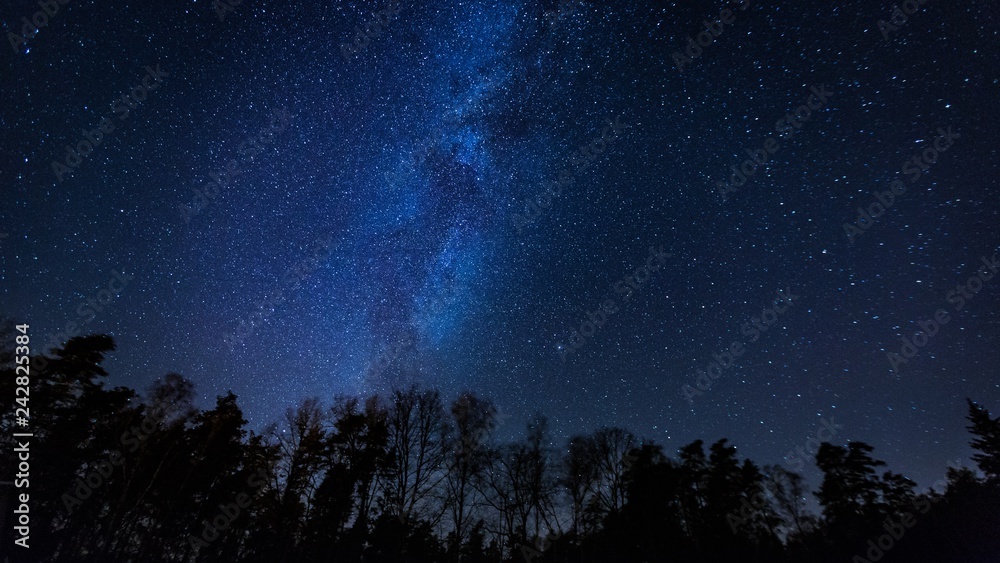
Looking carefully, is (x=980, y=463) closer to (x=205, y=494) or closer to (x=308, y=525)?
(x=308, y=525)

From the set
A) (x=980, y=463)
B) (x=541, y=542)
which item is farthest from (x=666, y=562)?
(x=980, y=463)

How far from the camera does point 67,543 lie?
26500 millimetres

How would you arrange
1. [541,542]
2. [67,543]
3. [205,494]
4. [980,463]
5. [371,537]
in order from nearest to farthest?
1. [67,543]
2. [371,537]
3. [205,494]
4. [541,542]
5. [980,463]

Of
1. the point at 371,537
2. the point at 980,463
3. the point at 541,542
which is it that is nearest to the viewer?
the point at 371,537

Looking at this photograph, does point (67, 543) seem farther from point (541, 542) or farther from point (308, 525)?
point (541, 542)

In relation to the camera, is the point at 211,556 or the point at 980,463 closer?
the point at 211,556

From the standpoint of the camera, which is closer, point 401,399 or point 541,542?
point 401,399

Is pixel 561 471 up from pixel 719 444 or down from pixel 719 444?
down

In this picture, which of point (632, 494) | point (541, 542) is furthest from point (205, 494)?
point (632, 494)

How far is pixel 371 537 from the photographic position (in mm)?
29062

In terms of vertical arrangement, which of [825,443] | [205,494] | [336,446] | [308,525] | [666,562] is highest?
[825,443]

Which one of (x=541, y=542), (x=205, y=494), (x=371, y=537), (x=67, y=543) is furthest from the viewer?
(x=541, y=542)

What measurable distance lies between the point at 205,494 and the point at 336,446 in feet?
35.0

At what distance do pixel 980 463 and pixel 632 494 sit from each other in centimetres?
3440
